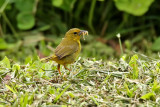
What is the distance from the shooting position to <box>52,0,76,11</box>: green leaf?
285 inches

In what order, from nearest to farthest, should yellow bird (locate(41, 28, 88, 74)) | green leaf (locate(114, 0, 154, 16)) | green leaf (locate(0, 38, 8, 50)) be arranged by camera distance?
1. yellow bird (locate(41, 28, 88, 74))
2. green leaf (locate(114, 0, 154, 16))
3. green leaf (locate(0, 38, 8, 50))

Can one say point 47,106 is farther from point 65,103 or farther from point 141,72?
point 141,72

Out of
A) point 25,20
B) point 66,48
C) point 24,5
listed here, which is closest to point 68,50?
point 66,48

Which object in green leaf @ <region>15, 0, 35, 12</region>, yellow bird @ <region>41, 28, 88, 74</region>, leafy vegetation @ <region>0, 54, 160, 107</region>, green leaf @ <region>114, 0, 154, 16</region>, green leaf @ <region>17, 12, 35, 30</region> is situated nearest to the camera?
leafy vegetation @ <region>0, 54, 160, 107</region>

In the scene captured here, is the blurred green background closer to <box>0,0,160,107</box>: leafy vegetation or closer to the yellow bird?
<box>0,0,160,107</box>: leafy vegetation

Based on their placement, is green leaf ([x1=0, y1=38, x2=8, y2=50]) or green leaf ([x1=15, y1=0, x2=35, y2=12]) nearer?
green leaf ([x1=0, y1=38, x2=8, y2=50])

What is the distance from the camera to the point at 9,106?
3000 millimetres

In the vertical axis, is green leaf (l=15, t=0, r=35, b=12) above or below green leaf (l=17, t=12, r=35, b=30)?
above

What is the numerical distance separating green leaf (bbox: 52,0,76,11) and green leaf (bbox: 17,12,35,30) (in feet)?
2.32

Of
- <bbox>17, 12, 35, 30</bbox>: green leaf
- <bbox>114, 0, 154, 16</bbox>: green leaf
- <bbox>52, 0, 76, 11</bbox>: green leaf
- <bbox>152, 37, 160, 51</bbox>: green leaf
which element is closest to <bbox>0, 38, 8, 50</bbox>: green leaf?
<bbox>17, 12, 35, 30</bbox>: green leaf

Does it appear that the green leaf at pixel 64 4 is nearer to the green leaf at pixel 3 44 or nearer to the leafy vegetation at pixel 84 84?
the green leaf at pixel 3 44

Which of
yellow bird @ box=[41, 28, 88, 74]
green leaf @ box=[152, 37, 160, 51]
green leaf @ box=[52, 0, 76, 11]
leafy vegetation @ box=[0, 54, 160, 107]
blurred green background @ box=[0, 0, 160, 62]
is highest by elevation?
green leaf @ box=[52, 0, 76, 11]

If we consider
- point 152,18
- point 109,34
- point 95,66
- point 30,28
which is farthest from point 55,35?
point 95,66

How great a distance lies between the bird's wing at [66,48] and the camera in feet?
13.3
